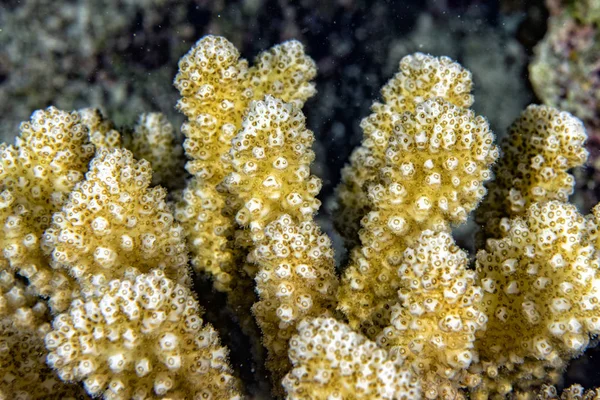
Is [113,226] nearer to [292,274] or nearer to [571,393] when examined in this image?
[292,274]

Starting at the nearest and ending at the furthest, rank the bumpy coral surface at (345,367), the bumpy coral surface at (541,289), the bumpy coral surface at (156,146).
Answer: the bumpy coral surface at (345,367), the bumpy coral surface at (541,289), the bumpy coral surface at (156,146)

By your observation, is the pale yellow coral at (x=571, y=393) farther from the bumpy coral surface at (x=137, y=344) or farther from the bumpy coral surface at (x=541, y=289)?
the bumpy coral surface at (x=137, y=344)

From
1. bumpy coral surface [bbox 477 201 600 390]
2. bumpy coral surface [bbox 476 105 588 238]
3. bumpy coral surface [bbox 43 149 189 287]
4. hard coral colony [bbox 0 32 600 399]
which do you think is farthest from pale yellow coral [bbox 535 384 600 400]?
bumpy coral surface [bbox 43 149 189 287]

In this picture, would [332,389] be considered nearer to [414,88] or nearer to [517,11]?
[414,88]

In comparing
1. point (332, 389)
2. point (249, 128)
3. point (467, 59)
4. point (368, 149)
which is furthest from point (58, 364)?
point (467, 59)

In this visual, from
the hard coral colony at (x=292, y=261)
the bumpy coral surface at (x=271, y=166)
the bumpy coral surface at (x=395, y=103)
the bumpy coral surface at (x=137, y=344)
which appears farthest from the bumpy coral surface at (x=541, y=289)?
the bumpy coral surface at (x=137, y=344)
